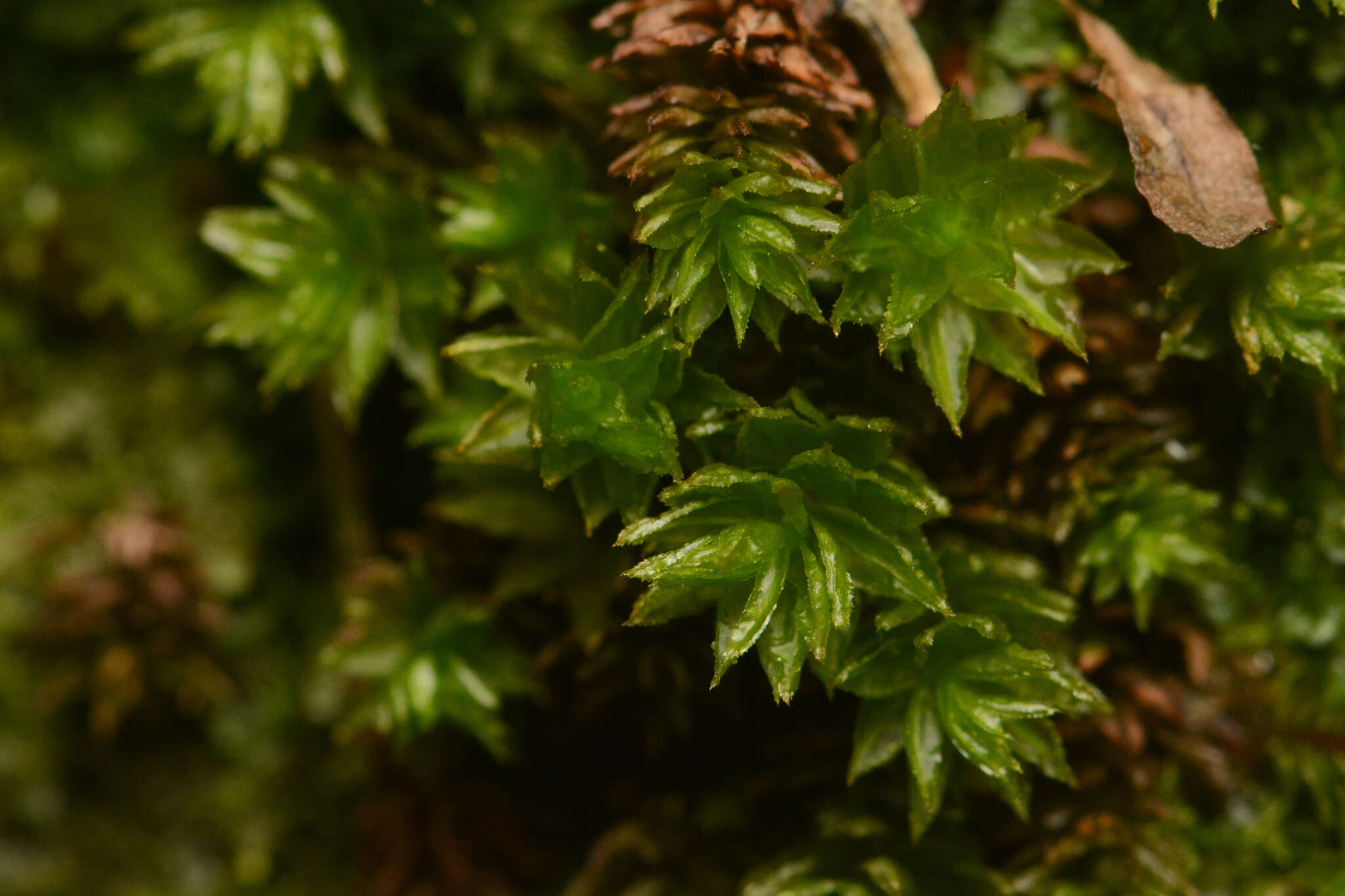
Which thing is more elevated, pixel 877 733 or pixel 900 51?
pixel 900 51

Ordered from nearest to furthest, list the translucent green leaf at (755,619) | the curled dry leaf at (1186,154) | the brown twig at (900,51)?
the translucent green leaf at (755,619)
the curled dry leaf at (1186,154)
the brown twig at (900,51)

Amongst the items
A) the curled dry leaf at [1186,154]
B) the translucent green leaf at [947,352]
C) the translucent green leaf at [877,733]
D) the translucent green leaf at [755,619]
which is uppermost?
the curled dry leaf at [1186,154]

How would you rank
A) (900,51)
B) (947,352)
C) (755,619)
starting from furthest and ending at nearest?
(900,51)
(947,352)
(755,619)

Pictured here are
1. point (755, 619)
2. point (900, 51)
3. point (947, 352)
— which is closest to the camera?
point (755, 619)

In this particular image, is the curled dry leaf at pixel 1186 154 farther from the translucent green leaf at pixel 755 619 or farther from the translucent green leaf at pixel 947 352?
the translucent green leaf at pixel 755 619

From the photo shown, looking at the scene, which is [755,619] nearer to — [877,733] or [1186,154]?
[877,733]

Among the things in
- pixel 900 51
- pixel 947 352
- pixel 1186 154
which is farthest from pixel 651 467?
pixel 1186 154

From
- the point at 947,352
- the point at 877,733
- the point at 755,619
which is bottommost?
the point at 877,733

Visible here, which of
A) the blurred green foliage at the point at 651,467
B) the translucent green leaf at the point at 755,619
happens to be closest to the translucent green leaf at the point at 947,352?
the blurred green foliage at the point at 651,467
